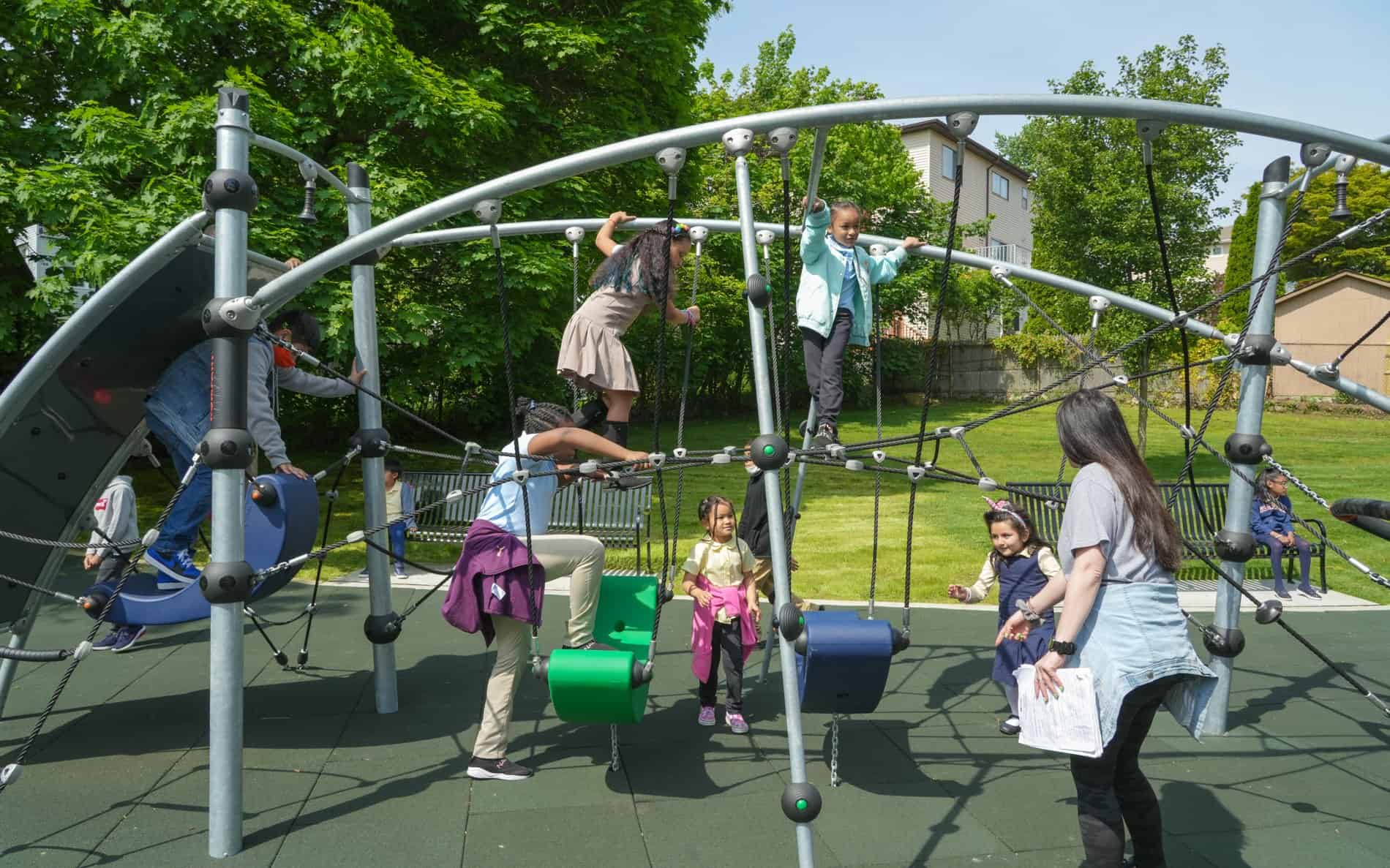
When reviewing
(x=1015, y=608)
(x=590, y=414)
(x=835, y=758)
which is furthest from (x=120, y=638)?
(x=1015, y=608)

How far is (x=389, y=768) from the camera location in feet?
15.1

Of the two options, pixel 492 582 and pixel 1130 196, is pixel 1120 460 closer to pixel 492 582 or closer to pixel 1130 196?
pixel 492 582

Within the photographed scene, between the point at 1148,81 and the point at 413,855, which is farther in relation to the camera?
the point at 1148,81

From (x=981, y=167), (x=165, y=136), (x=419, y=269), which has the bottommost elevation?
(x=419, y=269)

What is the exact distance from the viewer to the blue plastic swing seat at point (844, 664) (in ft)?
13.3

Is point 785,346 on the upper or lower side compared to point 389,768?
upper

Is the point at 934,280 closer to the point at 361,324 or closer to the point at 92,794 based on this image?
the point at 361,324

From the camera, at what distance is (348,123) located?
38.0 ft

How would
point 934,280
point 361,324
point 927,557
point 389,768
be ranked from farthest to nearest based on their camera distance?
point 934,280, point 927,557, point 361,324, point 389,768

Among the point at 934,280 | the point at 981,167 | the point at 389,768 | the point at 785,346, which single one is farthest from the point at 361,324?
the point at 981,167

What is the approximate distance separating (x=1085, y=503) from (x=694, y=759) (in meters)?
2.49

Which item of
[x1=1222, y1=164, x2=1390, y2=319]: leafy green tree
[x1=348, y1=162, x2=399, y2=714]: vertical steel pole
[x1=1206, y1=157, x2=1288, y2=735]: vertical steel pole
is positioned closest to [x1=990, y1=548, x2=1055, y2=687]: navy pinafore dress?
[x1=1206, y1=157, x2=1288, y2=735]: vertical steel pole

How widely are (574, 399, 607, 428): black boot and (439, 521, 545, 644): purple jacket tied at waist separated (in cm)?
78

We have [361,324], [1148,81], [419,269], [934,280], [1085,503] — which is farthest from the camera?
[934,280]
